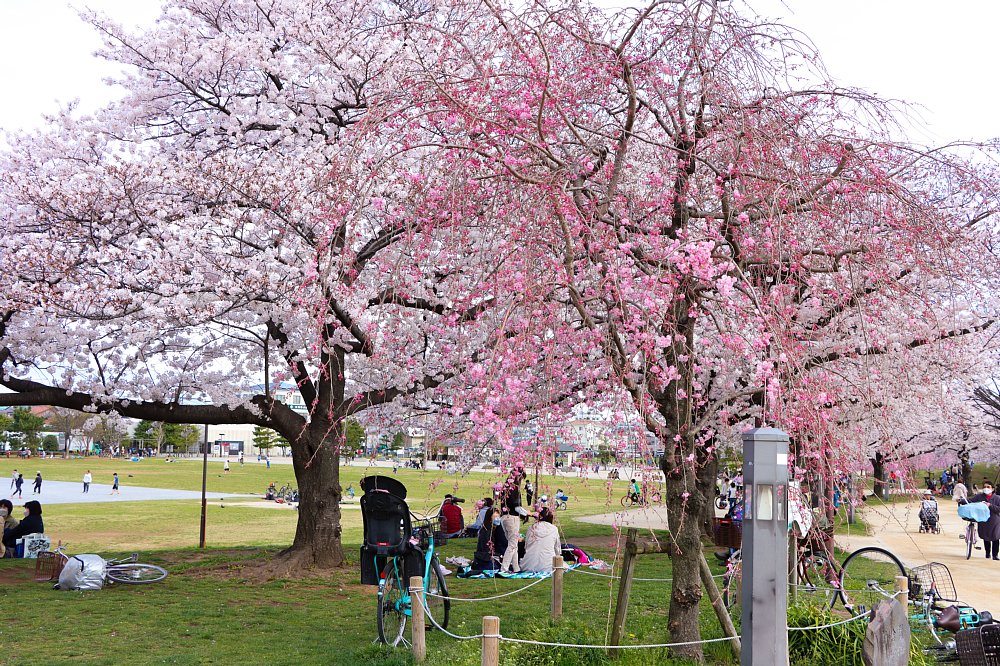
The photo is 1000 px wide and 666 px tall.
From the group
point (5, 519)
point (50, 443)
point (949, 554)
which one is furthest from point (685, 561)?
point (50, 443)

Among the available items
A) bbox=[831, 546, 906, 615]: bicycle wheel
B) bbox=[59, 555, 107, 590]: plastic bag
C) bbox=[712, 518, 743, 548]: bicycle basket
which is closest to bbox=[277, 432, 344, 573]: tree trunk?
bbox=[59, 555, 107, 590]: plastic bag

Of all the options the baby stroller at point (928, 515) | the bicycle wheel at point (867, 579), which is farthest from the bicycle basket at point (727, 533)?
the baby stroller at point (928, 515)

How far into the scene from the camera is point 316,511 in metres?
13.1

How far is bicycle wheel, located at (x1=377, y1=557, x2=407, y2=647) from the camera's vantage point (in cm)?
781

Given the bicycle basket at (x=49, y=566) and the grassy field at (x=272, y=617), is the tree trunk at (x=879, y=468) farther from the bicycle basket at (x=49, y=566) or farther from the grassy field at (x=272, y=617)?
the bicycle basket at (x=49, y=566)

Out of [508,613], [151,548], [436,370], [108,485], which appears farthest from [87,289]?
[108,485]

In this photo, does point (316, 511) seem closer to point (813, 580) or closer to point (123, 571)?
point (123, 571)

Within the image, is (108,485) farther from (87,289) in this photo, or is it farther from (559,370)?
(559,370)

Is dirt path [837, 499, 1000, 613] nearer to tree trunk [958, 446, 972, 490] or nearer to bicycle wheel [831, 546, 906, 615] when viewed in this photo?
bicycle wheel [831, 546, 906, 615]

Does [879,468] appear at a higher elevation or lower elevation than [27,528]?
higher

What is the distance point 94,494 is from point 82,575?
25702 mm

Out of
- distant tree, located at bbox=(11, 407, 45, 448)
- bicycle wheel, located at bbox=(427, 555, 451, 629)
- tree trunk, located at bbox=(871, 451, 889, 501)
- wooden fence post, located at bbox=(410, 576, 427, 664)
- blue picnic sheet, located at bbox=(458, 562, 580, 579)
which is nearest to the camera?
tree trunk, located at bbox=(871, 451, 889, 501)

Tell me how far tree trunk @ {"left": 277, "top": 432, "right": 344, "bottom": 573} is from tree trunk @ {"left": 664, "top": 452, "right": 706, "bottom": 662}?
740 cm

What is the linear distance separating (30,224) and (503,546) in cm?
852
